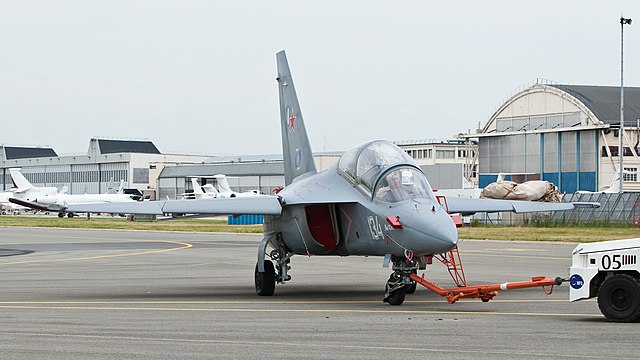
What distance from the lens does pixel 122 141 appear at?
159m

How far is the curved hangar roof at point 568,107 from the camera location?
93250mm

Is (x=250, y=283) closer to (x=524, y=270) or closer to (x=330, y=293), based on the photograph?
(x=330, y=293)

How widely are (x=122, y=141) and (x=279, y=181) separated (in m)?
41.4

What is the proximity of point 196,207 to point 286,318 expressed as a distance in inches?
203

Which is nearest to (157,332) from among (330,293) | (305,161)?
(330,293)

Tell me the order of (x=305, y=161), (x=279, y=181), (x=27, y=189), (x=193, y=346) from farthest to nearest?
(x=279, y=181) < (x=27, y=189) < (x=305, y=161) < (x=193, y=346)

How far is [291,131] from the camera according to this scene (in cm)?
2494

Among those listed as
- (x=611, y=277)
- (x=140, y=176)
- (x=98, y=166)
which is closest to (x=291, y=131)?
(x=611, y=277)

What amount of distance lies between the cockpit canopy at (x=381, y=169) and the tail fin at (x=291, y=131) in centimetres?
445

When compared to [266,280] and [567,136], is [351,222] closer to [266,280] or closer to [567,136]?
[266,280]

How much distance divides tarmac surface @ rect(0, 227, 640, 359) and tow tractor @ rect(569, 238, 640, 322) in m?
0.40

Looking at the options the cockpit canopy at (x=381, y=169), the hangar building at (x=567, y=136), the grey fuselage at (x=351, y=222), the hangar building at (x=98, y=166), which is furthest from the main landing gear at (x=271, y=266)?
the hangar building at (x=98, y=166)

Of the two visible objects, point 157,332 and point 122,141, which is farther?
point 122,141

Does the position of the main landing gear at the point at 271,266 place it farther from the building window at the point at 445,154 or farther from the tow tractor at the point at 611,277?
the building window at the point at 445,154
